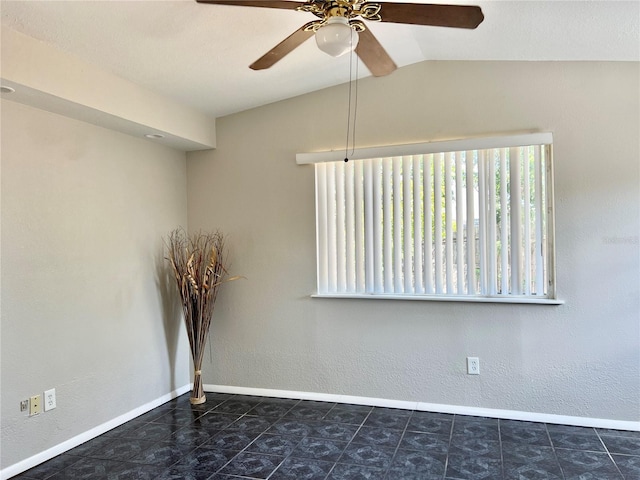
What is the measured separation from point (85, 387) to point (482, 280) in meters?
2.86

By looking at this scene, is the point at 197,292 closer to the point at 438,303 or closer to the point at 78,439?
the point at 78,439

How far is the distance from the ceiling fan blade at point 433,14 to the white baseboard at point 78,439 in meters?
3.06

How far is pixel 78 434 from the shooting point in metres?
2.96

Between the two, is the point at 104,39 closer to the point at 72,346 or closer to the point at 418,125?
the point at 72,346

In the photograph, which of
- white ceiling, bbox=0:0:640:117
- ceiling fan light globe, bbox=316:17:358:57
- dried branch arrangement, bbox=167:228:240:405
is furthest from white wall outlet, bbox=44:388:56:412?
ceiling fan light globe, bbox=316:17:358:57

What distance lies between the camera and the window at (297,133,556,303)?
10.3 feet

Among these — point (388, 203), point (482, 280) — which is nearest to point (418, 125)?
point (388, 203)

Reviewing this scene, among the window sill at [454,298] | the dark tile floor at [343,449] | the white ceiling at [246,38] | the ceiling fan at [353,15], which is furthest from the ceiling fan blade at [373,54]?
the dark tile floor at [343,449]

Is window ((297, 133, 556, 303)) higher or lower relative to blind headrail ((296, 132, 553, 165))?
lower

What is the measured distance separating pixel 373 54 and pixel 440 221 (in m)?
1.54

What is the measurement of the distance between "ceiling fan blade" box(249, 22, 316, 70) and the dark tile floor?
2.20m

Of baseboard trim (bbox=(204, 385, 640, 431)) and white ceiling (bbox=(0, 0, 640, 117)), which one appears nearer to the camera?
white ceiling (bbox=(0, 0, 640, 117))

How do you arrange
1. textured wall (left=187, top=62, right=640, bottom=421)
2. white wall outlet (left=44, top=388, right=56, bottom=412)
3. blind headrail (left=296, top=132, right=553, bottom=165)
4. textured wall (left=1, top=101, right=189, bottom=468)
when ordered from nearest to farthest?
1. textured wall (left=1, top=101, right=189, bottom=468)
2. white wall outlet (left=44, top=388, right=56, bottom=412)
3. textured wall (left=187, top=62, right=640, bottom=421)
4. blind headrail (left=296, top=132, right=553, bottom=165)

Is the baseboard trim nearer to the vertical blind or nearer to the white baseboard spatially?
the white baseboard
